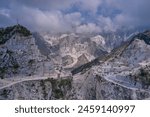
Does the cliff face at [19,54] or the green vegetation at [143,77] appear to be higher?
the cliff face at [19,54]

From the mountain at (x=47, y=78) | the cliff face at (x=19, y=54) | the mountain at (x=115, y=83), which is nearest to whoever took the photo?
the mountain at (x=47, y=78)

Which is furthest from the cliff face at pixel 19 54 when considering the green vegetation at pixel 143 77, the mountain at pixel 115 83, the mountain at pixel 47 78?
the green vegetation at pixel 143 77

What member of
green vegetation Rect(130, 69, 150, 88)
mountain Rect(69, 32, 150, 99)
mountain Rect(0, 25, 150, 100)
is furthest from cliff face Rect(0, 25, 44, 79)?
green vegetation Rect(130, 69, 150, 88)

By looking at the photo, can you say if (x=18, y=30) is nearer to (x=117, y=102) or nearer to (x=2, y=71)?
(x=2, y=71)

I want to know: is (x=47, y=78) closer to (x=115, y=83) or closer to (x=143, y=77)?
(x=115, y=83)

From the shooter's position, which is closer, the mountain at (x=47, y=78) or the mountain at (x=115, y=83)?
the mountain at (x=47, y=78)

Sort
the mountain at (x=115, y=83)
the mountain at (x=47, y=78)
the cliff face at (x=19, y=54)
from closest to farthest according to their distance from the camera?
the mountain at (x=47, y=78), the cliff face at (x=19, y=54), the mountain at (x=115, y=83)

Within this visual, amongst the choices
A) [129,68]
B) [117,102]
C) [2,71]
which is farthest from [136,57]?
[117,102]

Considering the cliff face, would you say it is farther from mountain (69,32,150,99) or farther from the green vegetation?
the green vegetation

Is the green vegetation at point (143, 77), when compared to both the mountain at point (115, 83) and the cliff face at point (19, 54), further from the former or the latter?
the cliff face at point (19, 54)

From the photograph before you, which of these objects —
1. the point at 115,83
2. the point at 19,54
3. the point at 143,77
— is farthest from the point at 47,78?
the point at 143,77

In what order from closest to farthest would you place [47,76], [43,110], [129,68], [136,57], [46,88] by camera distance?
[43,110], [46,88], [47,76], [129,68], [136,57]
